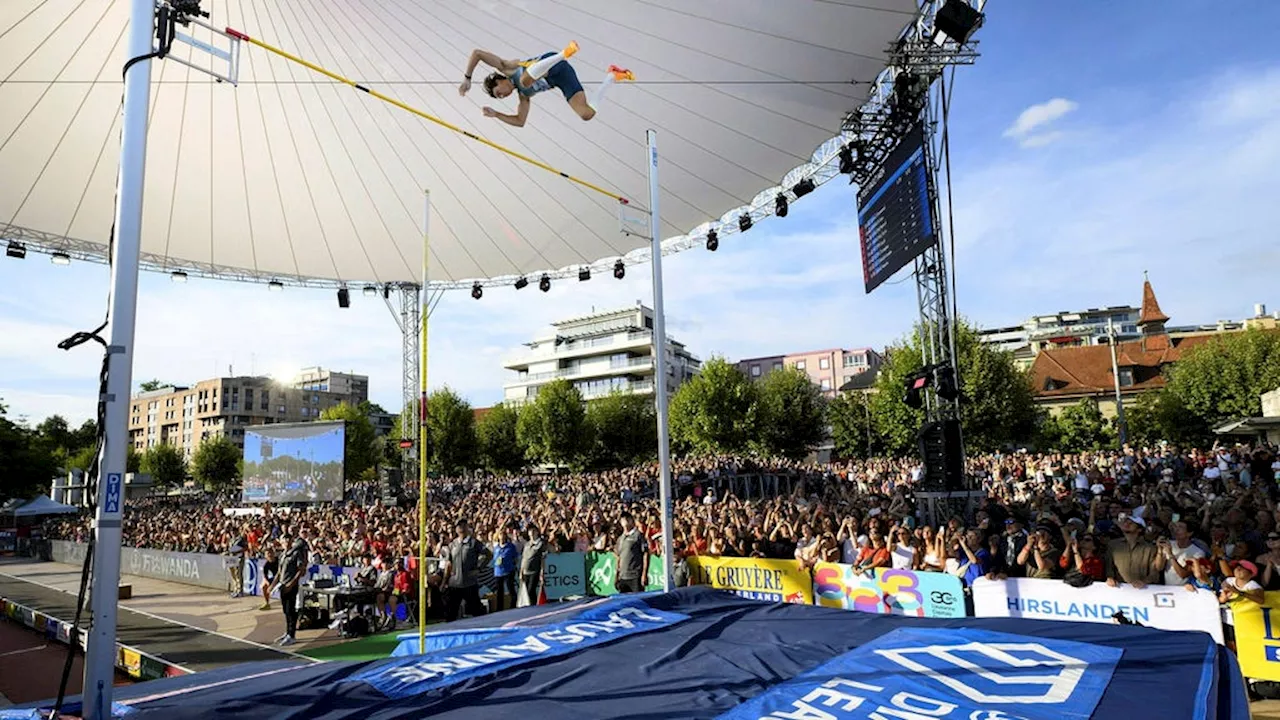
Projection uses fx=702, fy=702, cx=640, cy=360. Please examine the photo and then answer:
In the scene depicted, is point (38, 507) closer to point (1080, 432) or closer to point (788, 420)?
point (788, 420)

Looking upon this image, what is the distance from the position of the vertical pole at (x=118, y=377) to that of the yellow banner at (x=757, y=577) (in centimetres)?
755

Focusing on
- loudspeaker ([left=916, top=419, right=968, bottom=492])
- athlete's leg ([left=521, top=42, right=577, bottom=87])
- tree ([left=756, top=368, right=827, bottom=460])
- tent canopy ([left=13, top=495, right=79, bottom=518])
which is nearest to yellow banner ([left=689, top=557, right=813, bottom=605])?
loudspeaker ([left=916, top=419, right=968, bottom=492])

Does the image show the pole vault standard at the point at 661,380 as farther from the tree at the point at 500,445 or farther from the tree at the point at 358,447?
the tree at the point at 358,447

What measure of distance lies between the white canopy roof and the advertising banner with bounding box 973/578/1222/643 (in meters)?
6.63

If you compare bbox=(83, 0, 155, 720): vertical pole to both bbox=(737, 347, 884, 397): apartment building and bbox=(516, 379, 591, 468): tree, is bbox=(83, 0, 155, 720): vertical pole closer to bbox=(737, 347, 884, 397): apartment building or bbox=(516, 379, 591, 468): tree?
bbox=(516, 379, 591, 468): tree

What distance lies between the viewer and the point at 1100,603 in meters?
7.60

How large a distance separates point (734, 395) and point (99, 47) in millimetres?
35129

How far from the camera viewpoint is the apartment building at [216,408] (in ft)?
353

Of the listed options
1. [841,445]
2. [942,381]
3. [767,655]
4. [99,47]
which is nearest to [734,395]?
[841,445]

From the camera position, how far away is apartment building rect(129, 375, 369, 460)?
108 meters

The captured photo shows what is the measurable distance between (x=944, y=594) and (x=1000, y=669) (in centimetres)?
507

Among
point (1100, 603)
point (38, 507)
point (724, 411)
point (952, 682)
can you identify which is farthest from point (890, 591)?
point (38, 507)

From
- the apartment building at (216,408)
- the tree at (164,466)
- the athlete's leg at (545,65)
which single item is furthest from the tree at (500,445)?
the apartment building at (216,408)

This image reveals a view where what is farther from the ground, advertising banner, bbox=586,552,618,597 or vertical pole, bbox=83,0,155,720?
vertical pole, bbox=83,0,155,720
